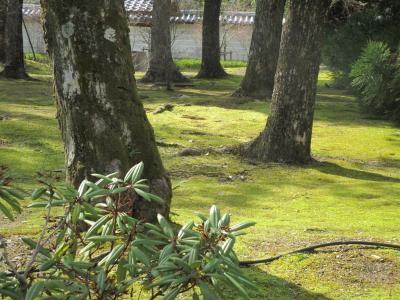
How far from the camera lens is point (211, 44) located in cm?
2536

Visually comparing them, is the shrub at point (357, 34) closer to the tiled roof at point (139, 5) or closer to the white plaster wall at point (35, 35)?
the tiled roof at point (139, 5)

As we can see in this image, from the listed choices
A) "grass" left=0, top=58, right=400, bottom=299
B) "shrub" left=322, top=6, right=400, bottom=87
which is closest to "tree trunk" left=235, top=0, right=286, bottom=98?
"grass" left=0, top=58, right=400, bottom=299

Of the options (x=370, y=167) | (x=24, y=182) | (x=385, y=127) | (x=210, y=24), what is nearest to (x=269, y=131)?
(x=370, y=167)

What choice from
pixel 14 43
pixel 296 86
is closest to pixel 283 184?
pixel 296 86

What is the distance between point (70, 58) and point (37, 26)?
3600 cm

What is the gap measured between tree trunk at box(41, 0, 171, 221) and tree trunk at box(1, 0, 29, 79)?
642 inches

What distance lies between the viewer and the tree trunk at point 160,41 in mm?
21703

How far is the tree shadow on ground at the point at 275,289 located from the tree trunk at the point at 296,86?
518cm

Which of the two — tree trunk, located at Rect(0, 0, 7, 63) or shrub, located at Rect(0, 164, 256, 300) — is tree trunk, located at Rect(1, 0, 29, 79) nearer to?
tree trunk, located at Rect(0, 0, 7, 63)

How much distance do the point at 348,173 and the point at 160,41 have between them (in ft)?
45.6

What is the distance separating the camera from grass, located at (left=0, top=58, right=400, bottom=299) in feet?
13.8

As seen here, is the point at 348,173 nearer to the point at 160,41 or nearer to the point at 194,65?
the point at 160,41

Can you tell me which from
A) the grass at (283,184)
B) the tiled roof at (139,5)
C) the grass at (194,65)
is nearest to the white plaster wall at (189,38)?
the tiled roof at (139,5)

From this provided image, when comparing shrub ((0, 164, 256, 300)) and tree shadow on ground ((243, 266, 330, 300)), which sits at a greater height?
shrub ((0, 164, 256, 300))
